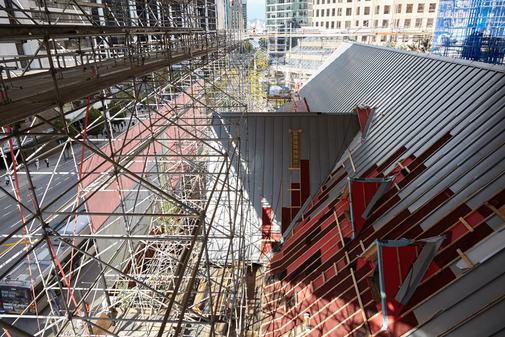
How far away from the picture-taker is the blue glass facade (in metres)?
15.4

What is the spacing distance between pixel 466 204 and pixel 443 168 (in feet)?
4.52

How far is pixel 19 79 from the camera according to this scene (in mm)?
6148

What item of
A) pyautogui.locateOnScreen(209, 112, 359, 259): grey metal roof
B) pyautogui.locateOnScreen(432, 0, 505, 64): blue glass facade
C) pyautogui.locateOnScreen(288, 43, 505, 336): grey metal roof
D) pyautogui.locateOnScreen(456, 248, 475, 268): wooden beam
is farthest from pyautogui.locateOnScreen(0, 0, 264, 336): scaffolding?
pyautogui.locateOnScreen(432, 0, 505, 64): blue glass facade

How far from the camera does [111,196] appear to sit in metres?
12.5

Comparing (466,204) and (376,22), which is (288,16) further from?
(466,204)

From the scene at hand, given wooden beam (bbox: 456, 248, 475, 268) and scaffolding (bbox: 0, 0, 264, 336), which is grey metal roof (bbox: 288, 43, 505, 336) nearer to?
wooden beam (bbox: 456, 248, 475, 268)

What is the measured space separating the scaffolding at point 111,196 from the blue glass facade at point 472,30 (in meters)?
12.7

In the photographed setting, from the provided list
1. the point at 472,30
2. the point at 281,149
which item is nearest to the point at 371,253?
the point at 281,149

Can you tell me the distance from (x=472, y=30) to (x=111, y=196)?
62.8ft

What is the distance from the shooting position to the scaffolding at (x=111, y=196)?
439 centimetres

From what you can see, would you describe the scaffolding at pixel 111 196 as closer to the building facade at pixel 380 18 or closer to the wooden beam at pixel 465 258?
the wooden beam at pixel 465 258

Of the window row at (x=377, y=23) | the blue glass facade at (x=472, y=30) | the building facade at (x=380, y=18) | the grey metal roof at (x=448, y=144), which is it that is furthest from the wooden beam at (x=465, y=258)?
the window row at (x=377, y=23)

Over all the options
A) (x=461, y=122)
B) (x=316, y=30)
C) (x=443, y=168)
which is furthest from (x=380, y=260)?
(x=316, y=30)

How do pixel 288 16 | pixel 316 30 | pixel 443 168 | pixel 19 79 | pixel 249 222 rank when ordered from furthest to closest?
1. pixel 288 16
2. pixel 316 30
3. pixel 249 222
4. pixel 443 168
5. pixel 19 79
